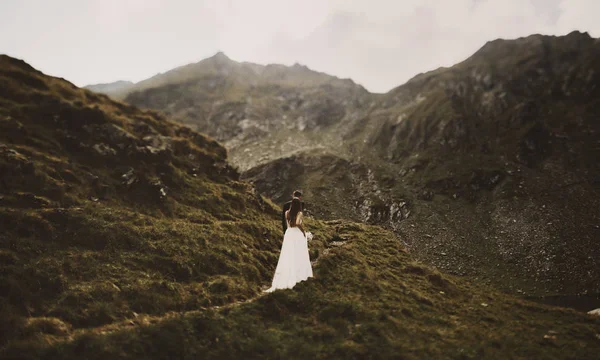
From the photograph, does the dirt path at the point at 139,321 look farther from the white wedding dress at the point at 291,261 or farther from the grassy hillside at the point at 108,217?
the white wedding dress at the point at 291,261

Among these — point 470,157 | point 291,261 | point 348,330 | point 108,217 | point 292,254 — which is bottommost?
point 348,330

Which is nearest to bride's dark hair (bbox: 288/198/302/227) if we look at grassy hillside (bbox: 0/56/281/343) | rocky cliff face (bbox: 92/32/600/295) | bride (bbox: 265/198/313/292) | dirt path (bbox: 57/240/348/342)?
bride (bbox: 265/198/313/292)

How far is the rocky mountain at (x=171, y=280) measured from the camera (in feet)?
43.2

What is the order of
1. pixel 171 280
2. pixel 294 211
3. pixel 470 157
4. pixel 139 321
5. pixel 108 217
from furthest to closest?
pixel 470 157, pixel 108 217, pixel 294 211, pixel 171 280, pixel 139 321

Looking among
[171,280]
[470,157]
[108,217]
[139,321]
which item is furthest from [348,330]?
[470,157]

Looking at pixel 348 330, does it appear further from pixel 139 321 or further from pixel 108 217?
pixel 108 217

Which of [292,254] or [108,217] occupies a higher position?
[108,217]

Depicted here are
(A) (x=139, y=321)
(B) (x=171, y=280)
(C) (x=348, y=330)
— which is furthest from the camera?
(B) (x=171, y=280)

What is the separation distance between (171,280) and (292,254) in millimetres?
6677

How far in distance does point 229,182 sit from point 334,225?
41.1 ft

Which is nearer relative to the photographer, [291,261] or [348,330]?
[348,330]

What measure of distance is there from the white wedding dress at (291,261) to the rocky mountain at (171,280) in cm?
71

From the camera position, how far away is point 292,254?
17.7 m

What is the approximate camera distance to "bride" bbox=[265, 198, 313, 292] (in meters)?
17.6
